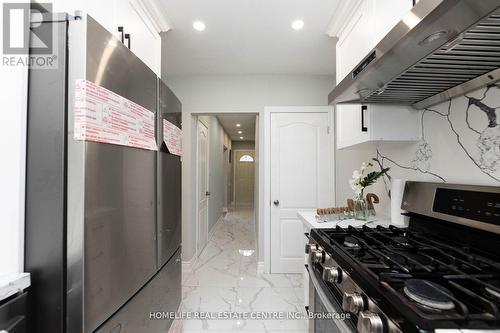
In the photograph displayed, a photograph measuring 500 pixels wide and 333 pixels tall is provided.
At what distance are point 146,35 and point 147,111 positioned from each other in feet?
2.64

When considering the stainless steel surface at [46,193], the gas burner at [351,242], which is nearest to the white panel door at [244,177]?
the gas burner at [351,242]

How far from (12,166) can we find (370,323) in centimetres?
111

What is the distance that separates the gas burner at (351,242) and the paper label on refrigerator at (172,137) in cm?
106

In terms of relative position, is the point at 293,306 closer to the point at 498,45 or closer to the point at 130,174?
the point at 130,174

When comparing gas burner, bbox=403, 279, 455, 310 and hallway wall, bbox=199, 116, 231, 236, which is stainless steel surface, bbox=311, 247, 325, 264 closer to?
gas burner, bbox=403, 279, 455, 310

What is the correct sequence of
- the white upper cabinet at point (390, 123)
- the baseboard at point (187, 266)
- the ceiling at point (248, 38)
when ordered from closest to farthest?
the white upper cabinet at point (390, 123) < the ceiling at point (248, 38) < the baseboard at point (187, 266)

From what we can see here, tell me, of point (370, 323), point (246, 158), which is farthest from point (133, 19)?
point (246, 158)

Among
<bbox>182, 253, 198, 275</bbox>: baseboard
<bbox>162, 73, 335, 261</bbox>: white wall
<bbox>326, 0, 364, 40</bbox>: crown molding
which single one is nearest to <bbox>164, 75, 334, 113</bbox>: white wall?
<bbox>162, 73, 335, 261</bbox>: white wall

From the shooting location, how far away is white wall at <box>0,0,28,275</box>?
672 millimetres

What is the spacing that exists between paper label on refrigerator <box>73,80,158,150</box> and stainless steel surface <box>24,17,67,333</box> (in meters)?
0.06

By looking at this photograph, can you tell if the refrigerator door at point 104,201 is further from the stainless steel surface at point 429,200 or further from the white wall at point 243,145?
the white wall at point 243,145

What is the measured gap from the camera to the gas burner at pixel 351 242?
3.27 feet

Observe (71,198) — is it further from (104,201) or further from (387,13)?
(387,13)

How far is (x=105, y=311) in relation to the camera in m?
0.79
